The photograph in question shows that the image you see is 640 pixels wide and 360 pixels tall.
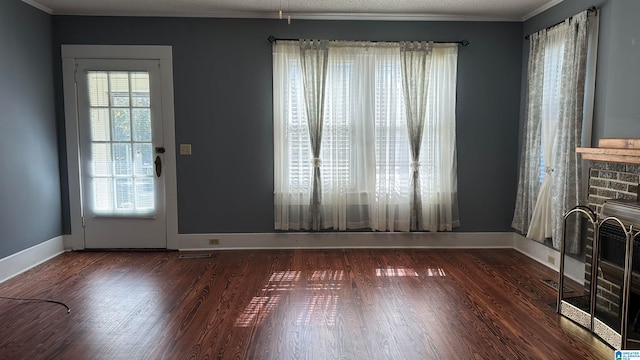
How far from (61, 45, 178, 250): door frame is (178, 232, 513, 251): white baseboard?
417mm

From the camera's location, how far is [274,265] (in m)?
3.88

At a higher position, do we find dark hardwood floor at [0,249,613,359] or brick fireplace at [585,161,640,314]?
brick fireplace at [585,161,640,314]

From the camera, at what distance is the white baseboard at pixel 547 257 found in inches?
137

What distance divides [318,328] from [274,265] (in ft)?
4.47

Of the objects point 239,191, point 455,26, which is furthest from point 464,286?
point 455,26

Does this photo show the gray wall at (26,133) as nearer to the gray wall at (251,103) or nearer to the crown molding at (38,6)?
the crown molding at (38,6)

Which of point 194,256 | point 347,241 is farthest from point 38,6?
point 347,241

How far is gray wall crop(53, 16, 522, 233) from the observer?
422 centimetres

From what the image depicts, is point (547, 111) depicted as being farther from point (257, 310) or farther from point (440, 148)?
point (257, 310)

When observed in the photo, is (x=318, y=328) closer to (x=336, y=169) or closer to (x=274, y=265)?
(x=274, y=265)

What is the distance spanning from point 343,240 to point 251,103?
1851 millimetres

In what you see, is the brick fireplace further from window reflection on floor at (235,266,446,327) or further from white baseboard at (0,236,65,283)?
white baseboard at (0,236,65,283)

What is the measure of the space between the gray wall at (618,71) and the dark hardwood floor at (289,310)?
55.8 inches

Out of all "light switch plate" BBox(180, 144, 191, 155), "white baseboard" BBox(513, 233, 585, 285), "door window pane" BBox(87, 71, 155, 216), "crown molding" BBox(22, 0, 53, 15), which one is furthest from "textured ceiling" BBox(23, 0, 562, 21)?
"white baseboard" BBox(513, 233, 585, 285)
